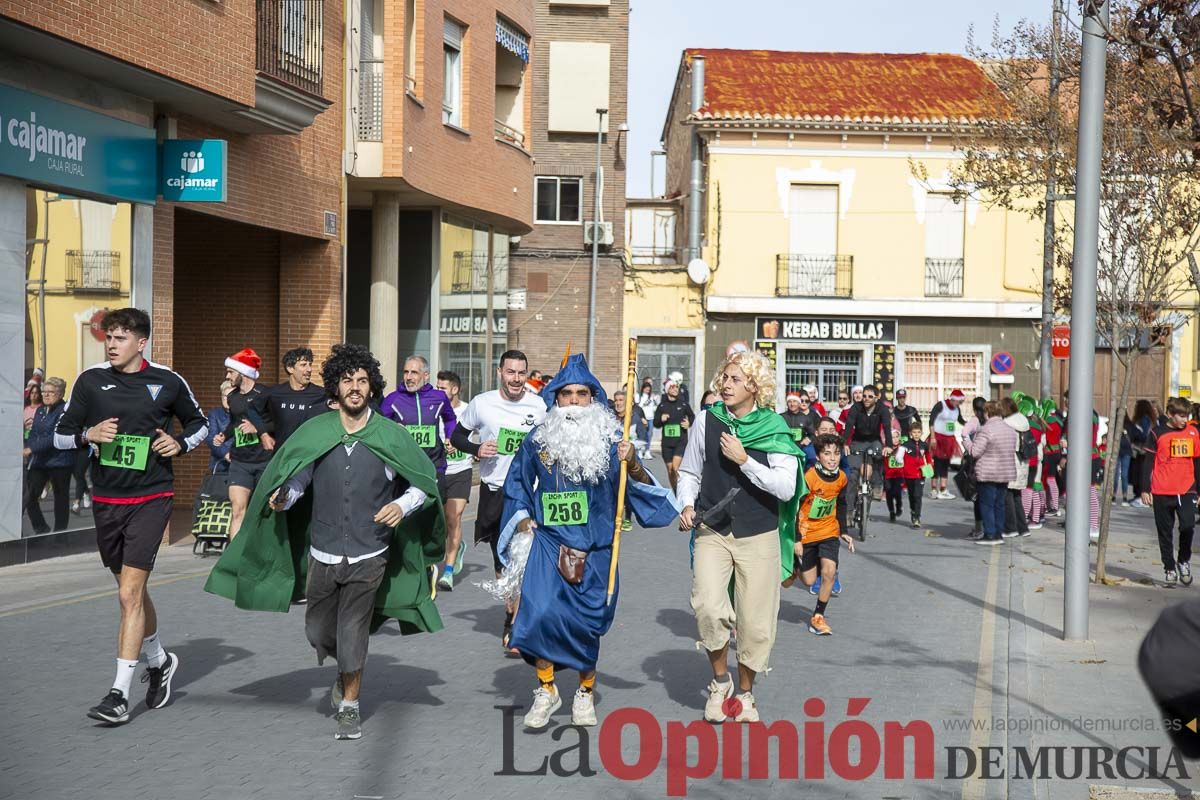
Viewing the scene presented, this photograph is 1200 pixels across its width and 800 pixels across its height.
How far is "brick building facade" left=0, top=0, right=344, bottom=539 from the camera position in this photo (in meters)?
12.7

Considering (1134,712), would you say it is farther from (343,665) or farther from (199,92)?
(199,92)

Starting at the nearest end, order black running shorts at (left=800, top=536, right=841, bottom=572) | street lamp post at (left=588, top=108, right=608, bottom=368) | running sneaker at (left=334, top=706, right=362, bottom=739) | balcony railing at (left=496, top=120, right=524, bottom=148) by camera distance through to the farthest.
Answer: running sneaker at (left=334, top=706, right=362, bottom=739) → black running shorts at (left=800, top=536, right=841, bottom=572) → balcony railing at (left=496, top=120, right=524, bottom=148) → street lamp post at (left=588, top=108, right=608, bottom=368)

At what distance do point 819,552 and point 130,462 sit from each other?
5.53 metres

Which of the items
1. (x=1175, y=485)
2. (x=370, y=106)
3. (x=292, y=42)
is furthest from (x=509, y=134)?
(x=1175, y=485)

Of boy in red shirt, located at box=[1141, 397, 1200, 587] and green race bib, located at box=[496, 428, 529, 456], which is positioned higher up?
green race bib, located at box=[496, 428, 529, 456]

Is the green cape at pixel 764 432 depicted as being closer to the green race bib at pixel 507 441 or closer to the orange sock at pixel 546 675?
the orange sock at pixel 546 675

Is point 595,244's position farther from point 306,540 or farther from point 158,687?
point 158,687

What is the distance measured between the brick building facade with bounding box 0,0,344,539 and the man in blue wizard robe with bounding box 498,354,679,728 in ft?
20.9

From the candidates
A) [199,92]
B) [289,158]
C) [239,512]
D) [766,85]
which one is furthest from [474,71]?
[766,85]

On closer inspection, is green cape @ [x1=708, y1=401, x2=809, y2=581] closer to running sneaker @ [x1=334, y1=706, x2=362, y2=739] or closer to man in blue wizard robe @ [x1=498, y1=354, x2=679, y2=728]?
man in blue wizard robe @ [x1=498, y1=354, x2=679, y2=728]

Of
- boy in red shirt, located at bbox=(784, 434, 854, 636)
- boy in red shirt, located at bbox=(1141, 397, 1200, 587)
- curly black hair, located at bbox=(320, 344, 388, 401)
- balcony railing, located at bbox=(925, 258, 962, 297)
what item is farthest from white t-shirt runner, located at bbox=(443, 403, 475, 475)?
balcony railing, located at bbox=(925, 258, 962, 297)

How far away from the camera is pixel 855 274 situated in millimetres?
38750

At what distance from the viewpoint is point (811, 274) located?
128 ft

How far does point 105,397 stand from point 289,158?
35.2 feet
